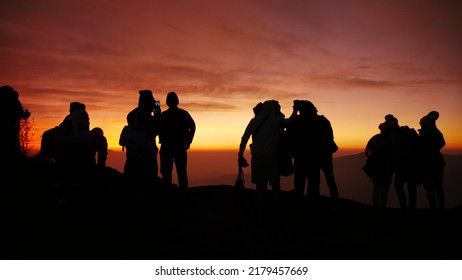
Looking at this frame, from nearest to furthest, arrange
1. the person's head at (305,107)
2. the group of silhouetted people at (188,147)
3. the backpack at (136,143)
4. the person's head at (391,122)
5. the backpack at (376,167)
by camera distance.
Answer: the backpack at (136,143) → the group of silhouetted people at (188,147) → the person's head at (305,107) → the person's head at (391,122) → the backpack at (376,167)

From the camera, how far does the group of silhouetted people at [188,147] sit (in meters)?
7.62

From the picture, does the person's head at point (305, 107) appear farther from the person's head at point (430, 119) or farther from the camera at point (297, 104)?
the person's head at point (430, 119)

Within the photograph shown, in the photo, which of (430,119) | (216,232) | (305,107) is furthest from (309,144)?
(430,119)

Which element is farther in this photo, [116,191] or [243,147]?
[116,191]

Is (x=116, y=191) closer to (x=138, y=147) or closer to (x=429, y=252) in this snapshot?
(x=138, y=147)

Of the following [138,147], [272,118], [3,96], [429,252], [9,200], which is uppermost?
Answer: [3,96]

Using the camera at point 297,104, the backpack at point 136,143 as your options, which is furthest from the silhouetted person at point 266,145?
the backpack at point 136,143

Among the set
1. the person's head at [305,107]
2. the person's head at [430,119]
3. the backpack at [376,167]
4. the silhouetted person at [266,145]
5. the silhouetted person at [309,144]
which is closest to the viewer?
the silhouetted person at [266,145]

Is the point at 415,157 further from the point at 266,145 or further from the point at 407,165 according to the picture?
the point at 266,145

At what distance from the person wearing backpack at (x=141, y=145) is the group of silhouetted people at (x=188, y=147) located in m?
0.02

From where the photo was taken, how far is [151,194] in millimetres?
7883

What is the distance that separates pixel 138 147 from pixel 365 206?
6290mm

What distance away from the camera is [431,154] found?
9141mm
